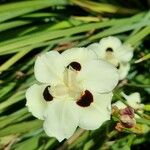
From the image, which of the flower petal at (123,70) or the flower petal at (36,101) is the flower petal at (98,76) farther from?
the flower petal at (123,70)

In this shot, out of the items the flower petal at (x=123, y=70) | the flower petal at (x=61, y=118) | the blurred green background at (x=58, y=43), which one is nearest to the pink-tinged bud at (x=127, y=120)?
the flower petal at (x=61, y=118)

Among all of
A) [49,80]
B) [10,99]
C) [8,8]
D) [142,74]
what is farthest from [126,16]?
[49,80]

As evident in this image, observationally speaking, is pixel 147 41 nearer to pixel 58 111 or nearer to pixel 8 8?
pixel 8 8

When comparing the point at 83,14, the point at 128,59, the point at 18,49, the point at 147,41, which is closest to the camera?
the point at 128,59

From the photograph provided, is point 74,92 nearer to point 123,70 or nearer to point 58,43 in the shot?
point 123,70

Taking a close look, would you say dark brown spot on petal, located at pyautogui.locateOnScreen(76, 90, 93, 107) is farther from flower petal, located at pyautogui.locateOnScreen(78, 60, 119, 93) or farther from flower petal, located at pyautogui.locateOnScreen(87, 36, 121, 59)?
flower petal, located at pyautogui.locateOnScreen(87, 36, 121, 59)

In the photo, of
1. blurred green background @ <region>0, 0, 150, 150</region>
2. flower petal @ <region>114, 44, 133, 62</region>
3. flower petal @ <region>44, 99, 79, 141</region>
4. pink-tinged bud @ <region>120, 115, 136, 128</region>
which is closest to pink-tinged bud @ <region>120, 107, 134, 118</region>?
pink-tinged bud @ <region>120, 115, 136, 128</region>
